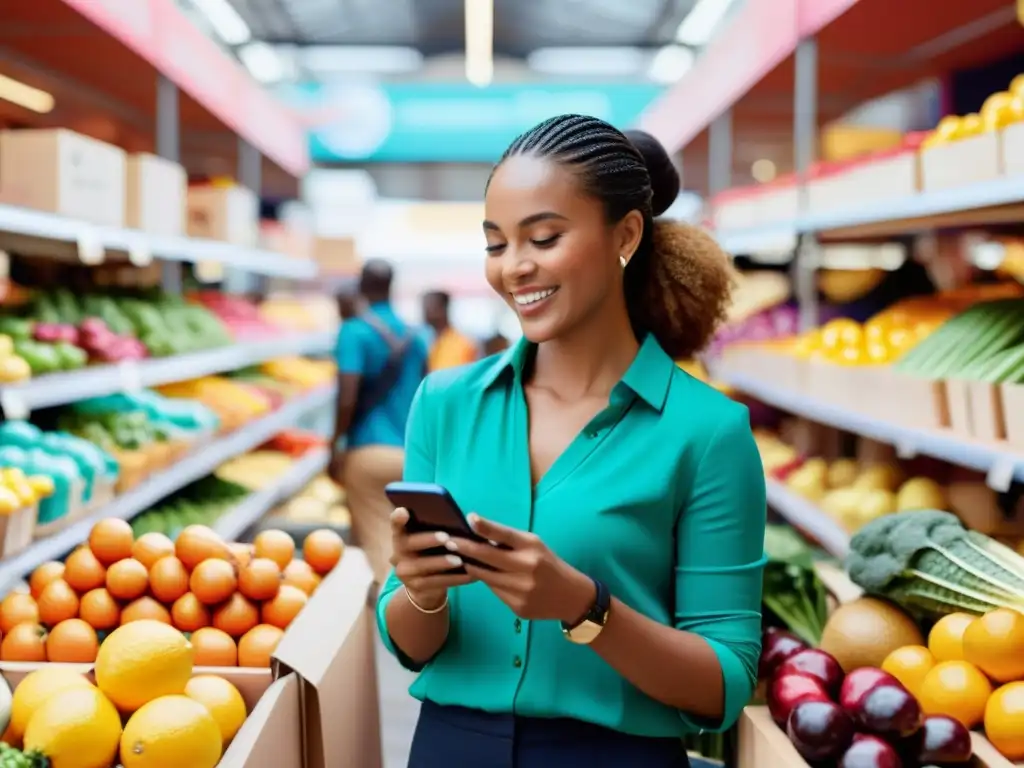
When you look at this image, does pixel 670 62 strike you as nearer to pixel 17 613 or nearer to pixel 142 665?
pixel 17 613

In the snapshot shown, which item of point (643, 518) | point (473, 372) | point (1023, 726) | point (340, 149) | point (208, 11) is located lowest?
point (1023, 726)

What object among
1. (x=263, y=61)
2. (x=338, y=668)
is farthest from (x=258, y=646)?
(x=263, y=61)

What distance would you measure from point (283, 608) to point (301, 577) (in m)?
0.22

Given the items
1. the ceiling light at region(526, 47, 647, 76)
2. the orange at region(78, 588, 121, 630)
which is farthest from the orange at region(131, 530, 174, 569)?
the ceiling light at region(526, 47, 647, 76)

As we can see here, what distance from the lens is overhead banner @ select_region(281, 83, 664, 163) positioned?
1123cm

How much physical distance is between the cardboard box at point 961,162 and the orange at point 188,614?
216 centimetres

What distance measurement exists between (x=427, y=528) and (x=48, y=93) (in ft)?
15.4

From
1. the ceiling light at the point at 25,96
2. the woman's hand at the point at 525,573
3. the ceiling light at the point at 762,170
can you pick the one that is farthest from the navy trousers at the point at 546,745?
the ceiling light at the point at 762,170

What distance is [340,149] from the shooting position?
36.9 ft

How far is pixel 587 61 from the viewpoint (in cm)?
1452

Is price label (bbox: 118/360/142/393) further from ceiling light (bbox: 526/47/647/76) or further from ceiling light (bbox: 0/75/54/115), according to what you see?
ceiling light (bbox: 526/47/647/76)

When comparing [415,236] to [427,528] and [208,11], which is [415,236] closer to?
[208,11]

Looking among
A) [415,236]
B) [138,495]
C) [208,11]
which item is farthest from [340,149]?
[138,495]

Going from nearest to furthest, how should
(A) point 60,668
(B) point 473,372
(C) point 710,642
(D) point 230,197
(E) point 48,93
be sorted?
1. (C) point 710,642
2. (B) point 473,372
3. (A) point 60,668
4. (E) point 48,93
5. (D) point 230,197
